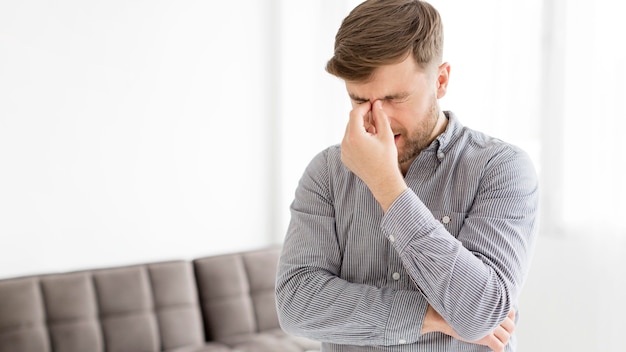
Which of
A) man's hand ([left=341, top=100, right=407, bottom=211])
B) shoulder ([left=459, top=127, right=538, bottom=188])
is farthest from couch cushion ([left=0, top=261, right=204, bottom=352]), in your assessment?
shoulder ([left=459, top=127, right=538, bottom=188])

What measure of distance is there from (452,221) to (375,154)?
0.21 m

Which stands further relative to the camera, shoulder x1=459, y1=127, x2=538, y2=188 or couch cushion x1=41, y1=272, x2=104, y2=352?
couch cushion x1=41, y1=272, x2=104, y2=352

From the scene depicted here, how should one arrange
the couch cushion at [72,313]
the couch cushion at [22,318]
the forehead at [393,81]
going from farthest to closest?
the couch cushion at [72,313] → the couch cushion at [22,318] → the forehead at [393,81]

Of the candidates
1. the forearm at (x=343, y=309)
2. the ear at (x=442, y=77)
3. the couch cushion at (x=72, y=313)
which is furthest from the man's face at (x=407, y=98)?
the couch cushion at (x=72, y=313)

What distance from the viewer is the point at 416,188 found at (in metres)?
1.31

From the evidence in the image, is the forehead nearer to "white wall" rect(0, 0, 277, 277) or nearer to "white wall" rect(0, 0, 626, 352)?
"white wall" rect(0, 0, 626, 352)

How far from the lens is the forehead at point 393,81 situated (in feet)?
4.10

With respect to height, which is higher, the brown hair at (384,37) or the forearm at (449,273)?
the brown hair at (384,37)

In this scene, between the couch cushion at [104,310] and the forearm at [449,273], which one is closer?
the forearm at [449,273]

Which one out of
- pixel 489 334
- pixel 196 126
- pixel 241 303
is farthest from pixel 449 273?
pixel 196 126

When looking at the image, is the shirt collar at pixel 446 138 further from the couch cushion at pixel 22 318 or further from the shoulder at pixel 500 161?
the couch cushion at pixel 22 318

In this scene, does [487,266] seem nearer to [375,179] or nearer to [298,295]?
[375,179]

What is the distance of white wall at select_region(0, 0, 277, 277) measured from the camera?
3.00 m

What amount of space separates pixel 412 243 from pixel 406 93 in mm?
301
